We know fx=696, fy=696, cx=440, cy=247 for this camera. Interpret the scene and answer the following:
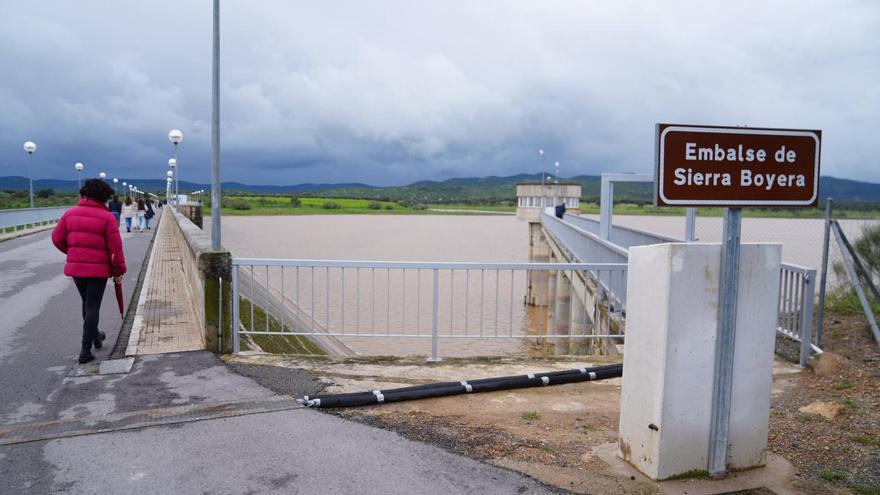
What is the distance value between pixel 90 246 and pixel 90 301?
23.9 inches

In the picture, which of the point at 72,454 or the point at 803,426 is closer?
the point at 72,454

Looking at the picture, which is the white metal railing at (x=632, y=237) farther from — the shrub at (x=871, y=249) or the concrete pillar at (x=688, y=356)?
the concrete pillar at (x=688, y=356)

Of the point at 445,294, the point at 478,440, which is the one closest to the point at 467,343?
the point at 445,294

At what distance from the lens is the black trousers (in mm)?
7203

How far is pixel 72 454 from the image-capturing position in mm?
4746

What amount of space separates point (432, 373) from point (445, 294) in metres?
17.9

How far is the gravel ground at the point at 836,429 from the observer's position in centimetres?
459

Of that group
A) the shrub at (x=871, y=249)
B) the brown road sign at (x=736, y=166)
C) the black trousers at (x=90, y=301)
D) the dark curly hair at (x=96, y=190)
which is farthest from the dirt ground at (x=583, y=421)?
the shrub at (x=871, y=249)

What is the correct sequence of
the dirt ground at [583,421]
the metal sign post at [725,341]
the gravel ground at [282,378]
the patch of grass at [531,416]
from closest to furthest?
the metal sign post at [725,341], the dirt ground at [583,421], the patch of grass at [531,416], the gravel ground at [282,378]

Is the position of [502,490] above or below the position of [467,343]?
above

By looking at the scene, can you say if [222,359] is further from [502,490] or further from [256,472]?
[502,490]

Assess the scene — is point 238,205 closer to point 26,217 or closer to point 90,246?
point 26,217

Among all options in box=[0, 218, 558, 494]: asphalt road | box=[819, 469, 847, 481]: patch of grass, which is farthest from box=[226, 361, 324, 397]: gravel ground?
box=[819, 469, 847, 481]: patch of grass

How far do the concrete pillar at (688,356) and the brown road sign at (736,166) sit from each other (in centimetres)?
32
